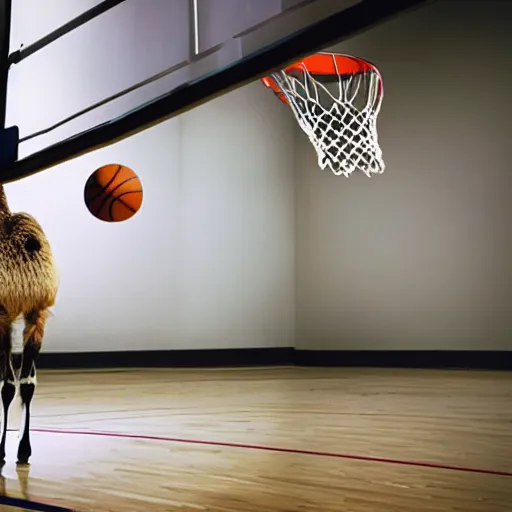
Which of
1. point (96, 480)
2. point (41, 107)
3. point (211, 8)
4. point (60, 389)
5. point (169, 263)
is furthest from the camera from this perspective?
point (169, 263)

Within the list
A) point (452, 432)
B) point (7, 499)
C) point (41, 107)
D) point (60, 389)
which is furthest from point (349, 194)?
point (7, 499)

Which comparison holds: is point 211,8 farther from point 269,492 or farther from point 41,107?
point 269,492

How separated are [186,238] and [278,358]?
1.70 metres

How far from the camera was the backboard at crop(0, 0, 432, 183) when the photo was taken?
1.89 metres

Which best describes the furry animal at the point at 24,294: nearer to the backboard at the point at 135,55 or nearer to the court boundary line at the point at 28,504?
the backboard at the point at 135,55

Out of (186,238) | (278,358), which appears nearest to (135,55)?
(186,238)

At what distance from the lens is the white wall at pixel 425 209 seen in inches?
317

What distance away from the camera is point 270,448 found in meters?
3.36

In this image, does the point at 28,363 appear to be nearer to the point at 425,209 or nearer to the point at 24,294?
the point at 24,294

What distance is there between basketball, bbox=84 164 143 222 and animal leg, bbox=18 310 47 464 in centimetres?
64

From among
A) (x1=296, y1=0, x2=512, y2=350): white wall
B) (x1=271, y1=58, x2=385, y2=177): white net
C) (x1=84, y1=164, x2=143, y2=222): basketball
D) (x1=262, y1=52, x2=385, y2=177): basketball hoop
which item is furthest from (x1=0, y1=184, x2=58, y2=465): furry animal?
(x1=296, y1=0, x2=512, y2=350): white wall

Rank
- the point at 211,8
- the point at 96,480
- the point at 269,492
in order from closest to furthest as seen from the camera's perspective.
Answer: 1. the point at 211,8
2. the point at 269,492
3. the point at 96,480

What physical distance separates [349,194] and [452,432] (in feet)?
17.1

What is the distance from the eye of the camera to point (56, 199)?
7812 millimetres
